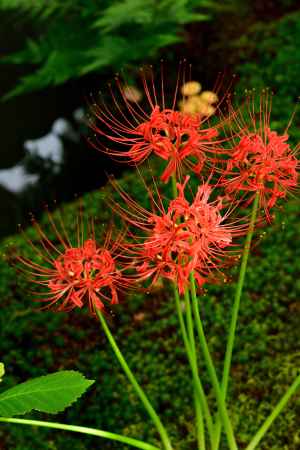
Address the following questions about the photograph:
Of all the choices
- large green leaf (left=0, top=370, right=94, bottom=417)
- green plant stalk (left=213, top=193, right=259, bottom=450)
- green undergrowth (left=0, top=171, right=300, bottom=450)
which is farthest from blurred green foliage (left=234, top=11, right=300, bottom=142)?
large green leaf (left=0, top=370, right=94, bottom=417)

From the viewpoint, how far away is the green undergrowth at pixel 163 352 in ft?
7.43

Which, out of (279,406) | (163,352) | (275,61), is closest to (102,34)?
(275,61)

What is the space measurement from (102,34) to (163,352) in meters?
2.78

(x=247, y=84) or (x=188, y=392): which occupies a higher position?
(x=247, y=84)

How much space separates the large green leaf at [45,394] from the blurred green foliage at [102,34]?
9.70 feet

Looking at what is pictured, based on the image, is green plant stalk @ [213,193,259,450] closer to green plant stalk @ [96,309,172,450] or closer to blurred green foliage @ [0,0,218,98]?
green plant stalk @ [96,309,172,450]

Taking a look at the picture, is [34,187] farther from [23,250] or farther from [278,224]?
[278,224]

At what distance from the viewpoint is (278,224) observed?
307 cm

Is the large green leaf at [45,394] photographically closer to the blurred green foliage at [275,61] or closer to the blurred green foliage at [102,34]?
the blurred green foliage at [275,61]

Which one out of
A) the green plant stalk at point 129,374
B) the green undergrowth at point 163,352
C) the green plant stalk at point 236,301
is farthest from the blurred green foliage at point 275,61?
the green plant stalk at point 129,374

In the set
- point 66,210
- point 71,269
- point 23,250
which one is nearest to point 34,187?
point 66,210

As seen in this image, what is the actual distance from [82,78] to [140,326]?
2.97 metres

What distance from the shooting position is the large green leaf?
4.44ft

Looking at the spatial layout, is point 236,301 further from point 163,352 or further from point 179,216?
point 163,352
